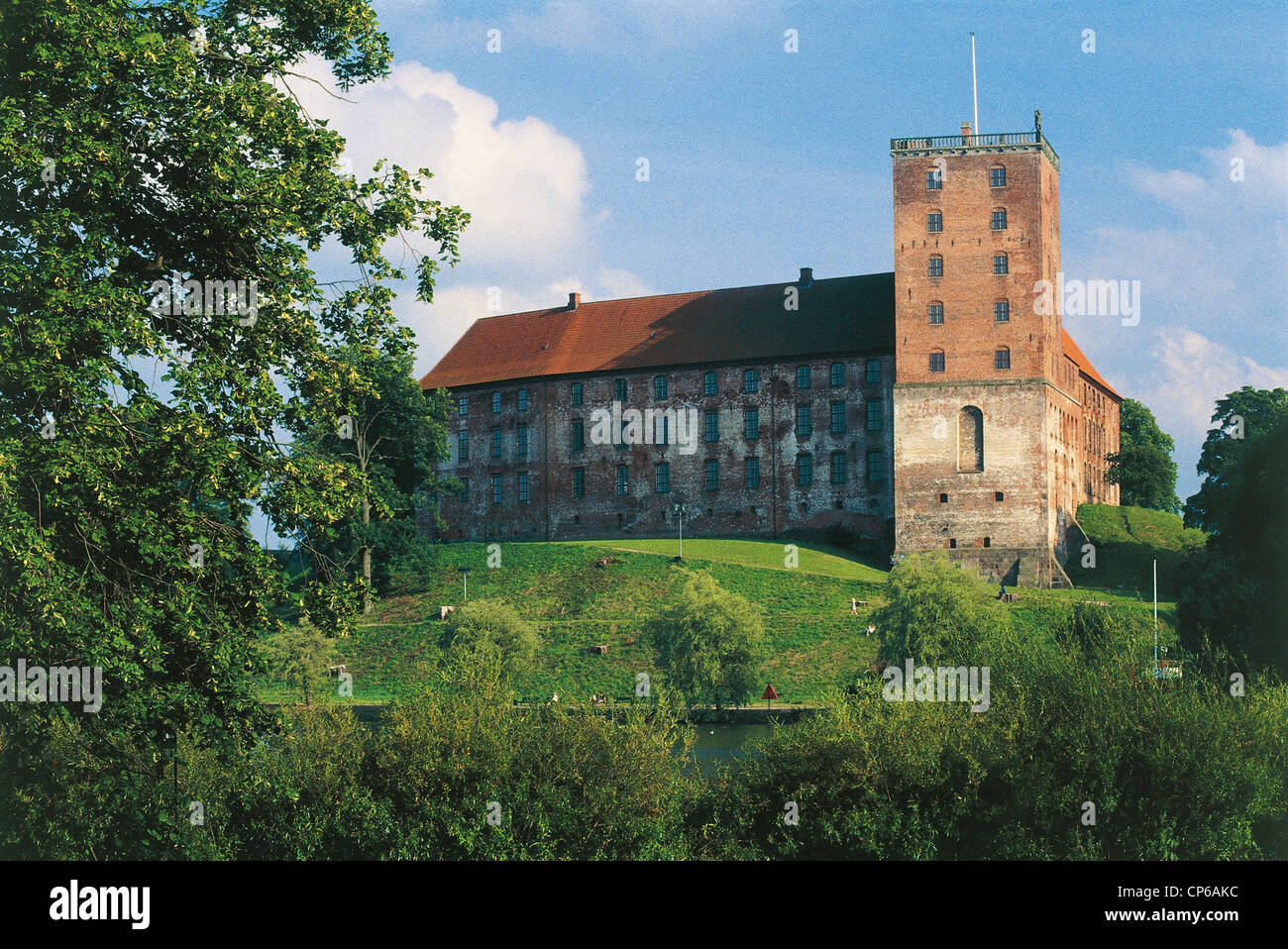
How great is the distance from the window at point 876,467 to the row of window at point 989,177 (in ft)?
39.1

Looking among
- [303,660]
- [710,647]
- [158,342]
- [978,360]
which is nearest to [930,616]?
[710,647]

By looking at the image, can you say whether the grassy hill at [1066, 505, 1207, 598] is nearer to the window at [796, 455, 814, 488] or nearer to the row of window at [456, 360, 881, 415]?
the row of window at [456, 360, 881, 415]

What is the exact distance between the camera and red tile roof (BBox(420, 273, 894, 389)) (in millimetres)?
70500

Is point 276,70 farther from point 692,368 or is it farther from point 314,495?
point 692,368

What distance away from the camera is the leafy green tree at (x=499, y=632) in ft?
163

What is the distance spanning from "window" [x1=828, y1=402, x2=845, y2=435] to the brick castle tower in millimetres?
4692

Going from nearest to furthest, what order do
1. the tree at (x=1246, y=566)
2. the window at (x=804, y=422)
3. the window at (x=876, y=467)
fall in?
1. the tree at (x=1246, y=566)
2. the window at (x=876, y=467)
3. the window at (x=804, y=422)

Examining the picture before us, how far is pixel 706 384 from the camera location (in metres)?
72.3

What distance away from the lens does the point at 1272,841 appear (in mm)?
18953

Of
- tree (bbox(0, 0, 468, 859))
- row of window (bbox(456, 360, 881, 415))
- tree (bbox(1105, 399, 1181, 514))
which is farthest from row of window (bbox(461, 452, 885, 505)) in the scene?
tree (bbox(0, 0, 468, 859))

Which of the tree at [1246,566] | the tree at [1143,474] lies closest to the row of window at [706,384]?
the tree at [1143,474]

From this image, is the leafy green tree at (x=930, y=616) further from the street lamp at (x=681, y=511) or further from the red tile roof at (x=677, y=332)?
the red tile roof at (x=677, y=332)

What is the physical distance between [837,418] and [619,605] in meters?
16.2

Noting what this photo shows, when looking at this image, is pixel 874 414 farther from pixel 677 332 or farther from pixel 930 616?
pixel 930 616
